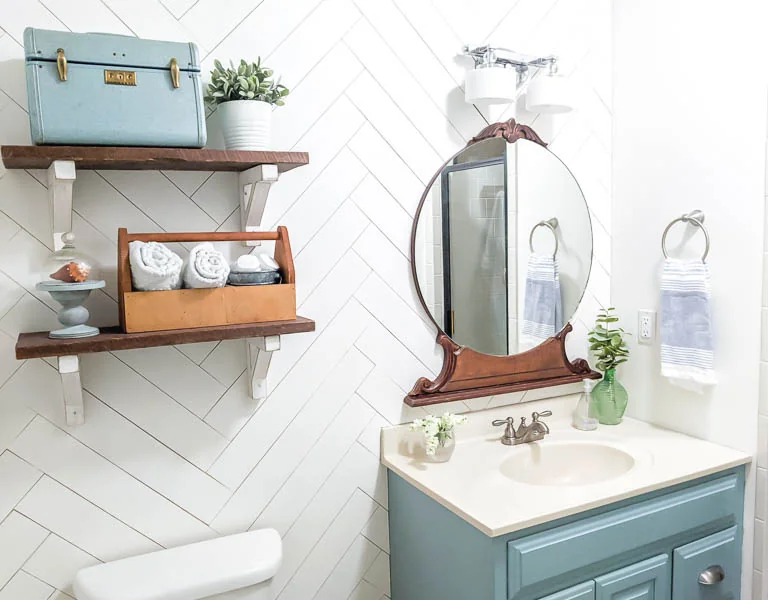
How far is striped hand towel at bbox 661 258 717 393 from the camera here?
1.79 meters

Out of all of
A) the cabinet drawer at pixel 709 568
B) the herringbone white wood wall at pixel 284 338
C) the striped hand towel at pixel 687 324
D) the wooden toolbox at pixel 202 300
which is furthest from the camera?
the striped hand towel at pixel 687 324

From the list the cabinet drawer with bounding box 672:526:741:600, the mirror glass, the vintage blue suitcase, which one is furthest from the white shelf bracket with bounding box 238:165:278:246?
the cabinet drawer with bounding box 672:526:741:600

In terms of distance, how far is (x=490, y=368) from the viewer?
196 centimetres

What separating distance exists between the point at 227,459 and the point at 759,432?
1.39 metres

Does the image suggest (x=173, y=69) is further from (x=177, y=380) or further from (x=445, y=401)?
(x=445, y=401)

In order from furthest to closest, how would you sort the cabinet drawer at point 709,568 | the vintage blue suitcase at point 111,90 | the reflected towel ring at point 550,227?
the reflected towel ring at point 550,227, the cabinet drawer at point 709,568, the vintage blue suitcase at point 111,90

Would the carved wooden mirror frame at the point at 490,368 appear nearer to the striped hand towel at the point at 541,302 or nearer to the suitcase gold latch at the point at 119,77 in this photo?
the striped hand towel at the point at 541,302

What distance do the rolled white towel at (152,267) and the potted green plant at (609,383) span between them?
1.30m

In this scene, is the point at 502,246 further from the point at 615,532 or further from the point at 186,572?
the point at 186,572

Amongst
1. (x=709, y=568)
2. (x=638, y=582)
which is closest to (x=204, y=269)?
(x=638, y=582)

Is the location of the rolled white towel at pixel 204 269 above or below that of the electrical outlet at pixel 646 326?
above

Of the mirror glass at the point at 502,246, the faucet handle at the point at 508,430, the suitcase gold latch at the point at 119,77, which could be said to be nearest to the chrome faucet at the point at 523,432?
the faucet handle at the point at 508,430

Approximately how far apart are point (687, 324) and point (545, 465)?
1.83 ft

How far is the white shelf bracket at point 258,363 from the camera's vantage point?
147 centimetres
